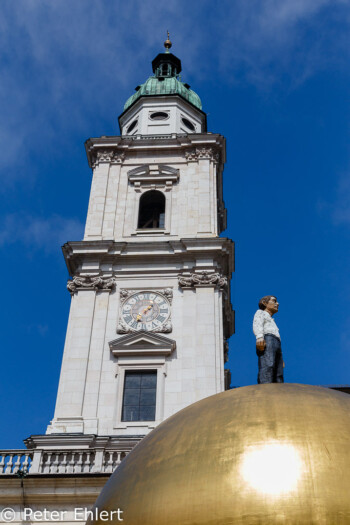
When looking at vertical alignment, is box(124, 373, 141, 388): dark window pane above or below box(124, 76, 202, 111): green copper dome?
below

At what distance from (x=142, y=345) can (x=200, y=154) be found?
11904mm

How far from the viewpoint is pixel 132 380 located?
26.6m

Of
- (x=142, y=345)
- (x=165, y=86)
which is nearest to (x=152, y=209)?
(x=142, y=345)

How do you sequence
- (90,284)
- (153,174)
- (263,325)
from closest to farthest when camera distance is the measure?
(263,325)
(90,284)
(153,174)

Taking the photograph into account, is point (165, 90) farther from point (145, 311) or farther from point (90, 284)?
point (145, 311)

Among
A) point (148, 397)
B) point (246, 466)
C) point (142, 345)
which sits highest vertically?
point (142, 345)

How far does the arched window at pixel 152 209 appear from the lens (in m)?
33.2

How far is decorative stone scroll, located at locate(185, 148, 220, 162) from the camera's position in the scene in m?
34.6

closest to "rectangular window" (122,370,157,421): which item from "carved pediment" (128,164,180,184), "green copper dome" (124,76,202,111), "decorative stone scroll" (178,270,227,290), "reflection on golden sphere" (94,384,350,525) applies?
"decorative stone scroll" (178,270,227,290)

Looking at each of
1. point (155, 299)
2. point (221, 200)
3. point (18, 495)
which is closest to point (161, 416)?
point (155, 299)

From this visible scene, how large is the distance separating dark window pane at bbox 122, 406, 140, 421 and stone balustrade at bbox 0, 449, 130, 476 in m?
4.18

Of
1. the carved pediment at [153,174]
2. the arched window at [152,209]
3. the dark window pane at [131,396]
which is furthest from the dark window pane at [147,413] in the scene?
the carved pediment at [153,174]

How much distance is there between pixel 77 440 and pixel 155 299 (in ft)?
24.8

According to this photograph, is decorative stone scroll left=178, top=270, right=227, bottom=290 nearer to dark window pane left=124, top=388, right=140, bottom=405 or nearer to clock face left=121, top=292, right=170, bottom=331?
clock face left=121, top=292, right=170, bottom=331
